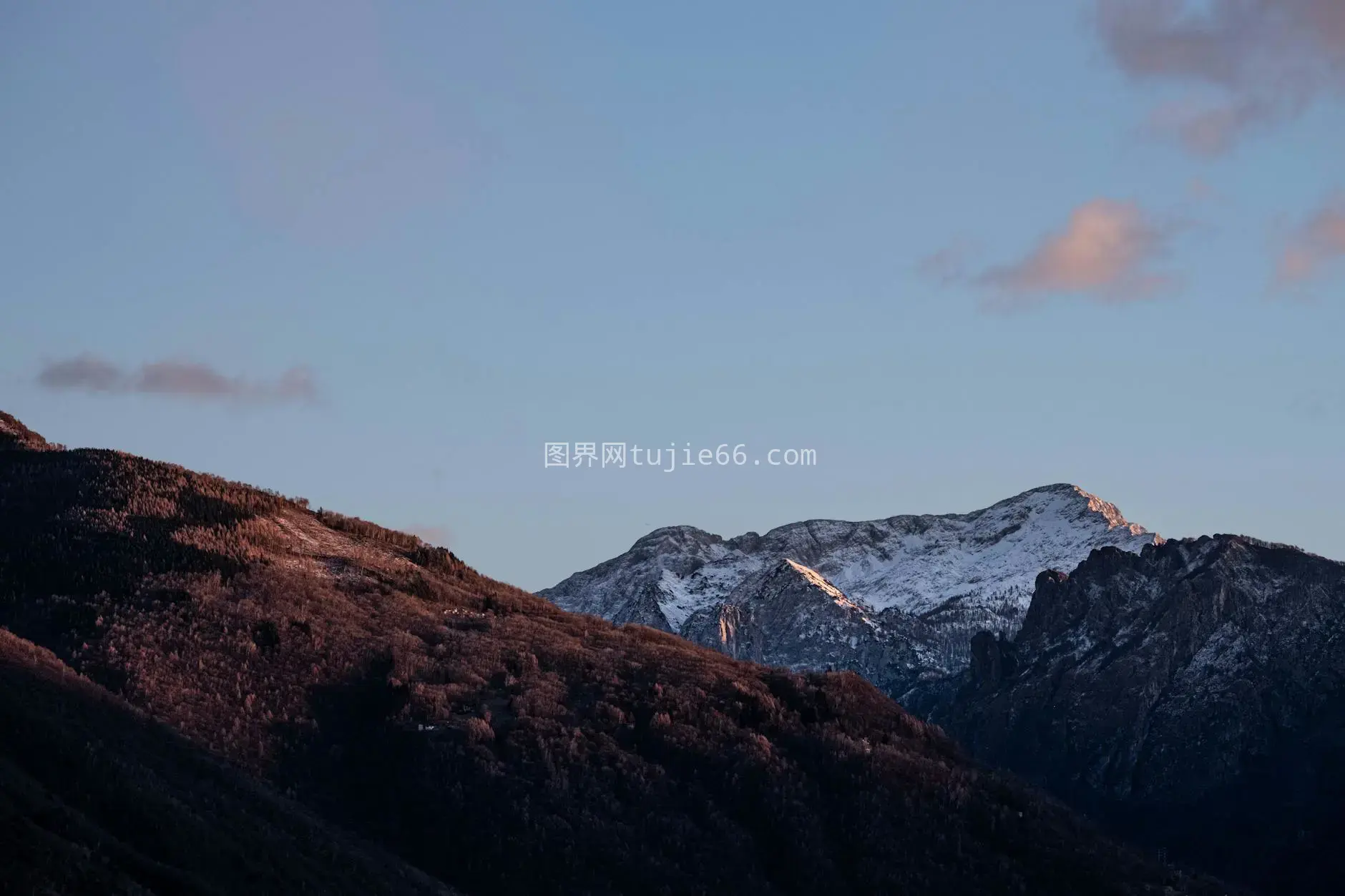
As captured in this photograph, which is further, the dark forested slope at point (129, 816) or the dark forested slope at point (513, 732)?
the dark forested slope at point (513, 732)

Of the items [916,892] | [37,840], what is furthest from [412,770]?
[37,840]

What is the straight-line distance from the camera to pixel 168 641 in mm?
77375

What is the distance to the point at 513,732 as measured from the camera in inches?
3051

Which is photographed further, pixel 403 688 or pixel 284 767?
pixel 403 688

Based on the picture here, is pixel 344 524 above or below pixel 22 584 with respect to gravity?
above

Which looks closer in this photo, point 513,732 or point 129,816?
point 129,816

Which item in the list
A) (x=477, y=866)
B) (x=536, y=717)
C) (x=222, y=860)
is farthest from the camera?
(x=536, y=717)

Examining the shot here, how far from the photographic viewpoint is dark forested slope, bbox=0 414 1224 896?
233ft

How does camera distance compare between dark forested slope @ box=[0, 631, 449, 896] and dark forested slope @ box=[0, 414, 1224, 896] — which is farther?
dark forested slope @ box=[0, 414, 1224, 896]

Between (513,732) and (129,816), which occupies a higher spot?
(513,732)

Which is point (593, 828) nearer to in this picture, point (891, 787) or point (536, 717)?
point (536, 717)

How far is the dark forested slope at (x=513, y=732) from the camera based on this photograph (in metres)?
71.0

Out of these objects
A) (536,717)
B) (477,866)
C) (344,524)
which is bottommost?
(477,866)

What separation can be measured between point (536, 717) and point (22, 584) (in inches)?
1031
